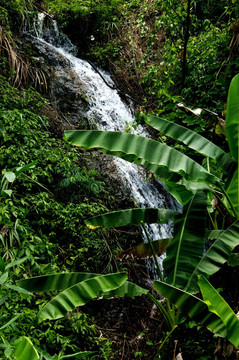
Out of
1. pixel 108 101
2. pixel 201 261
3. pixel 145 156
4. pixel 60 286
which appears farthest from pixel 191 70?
pixel 60 286

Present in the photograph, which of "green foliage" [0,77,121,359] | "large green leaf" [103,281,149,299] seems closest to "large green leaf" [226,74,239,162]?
"large green leaf" [103,281,149,299]

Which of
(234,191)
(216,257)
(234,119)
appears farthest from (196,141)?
(216,257)

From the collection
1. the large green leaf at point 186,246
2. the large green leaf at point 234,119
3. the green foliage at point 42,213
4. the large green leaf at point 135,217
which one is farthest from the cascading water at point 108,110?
the large green leaf at point 234,119

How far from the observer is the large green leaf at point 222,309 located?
146 cm

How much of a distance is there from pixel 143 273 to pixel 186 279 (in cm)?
209

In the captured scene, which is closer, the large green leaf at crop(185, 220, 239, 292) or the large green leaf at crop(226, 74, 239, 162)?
the large green leaf at crop(185, 220, 239, 292)

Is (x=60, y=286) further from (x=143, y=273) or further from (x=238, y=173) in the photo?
(x=143, y=273)

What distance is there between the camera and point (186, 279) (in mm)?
1838

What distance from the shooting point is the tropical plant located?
1.68 metres

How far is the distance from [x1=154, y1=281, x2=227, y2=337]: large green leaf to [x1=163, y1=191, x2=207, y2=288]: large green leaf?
175 millimetres

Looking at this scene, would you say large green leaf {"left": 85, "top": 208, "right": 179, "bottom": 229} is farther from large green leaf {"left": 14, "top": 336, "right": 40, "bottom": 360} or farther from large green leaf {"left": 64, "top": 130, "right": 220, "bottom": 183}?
large green leaf {"left": 14, "top": 336, "right": 40, "bottom": 360}

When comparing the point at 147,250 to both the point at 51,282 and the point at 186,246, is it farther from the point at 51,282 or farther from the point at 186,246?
the point at 51,282

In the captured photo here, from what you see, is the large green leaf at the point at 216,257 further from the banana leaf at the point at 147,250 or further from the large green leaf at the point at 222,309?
the banana leaf at the point at 147,250

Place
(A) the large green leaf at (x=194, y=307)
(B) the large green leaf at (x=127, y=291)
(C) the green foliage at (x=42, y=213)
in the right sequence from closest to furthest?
(A) the large green leaf at (x=194, y=307), (B) the large green leaf at (x=127, y=291), (C) the green foliage at (x=42, y=213)
